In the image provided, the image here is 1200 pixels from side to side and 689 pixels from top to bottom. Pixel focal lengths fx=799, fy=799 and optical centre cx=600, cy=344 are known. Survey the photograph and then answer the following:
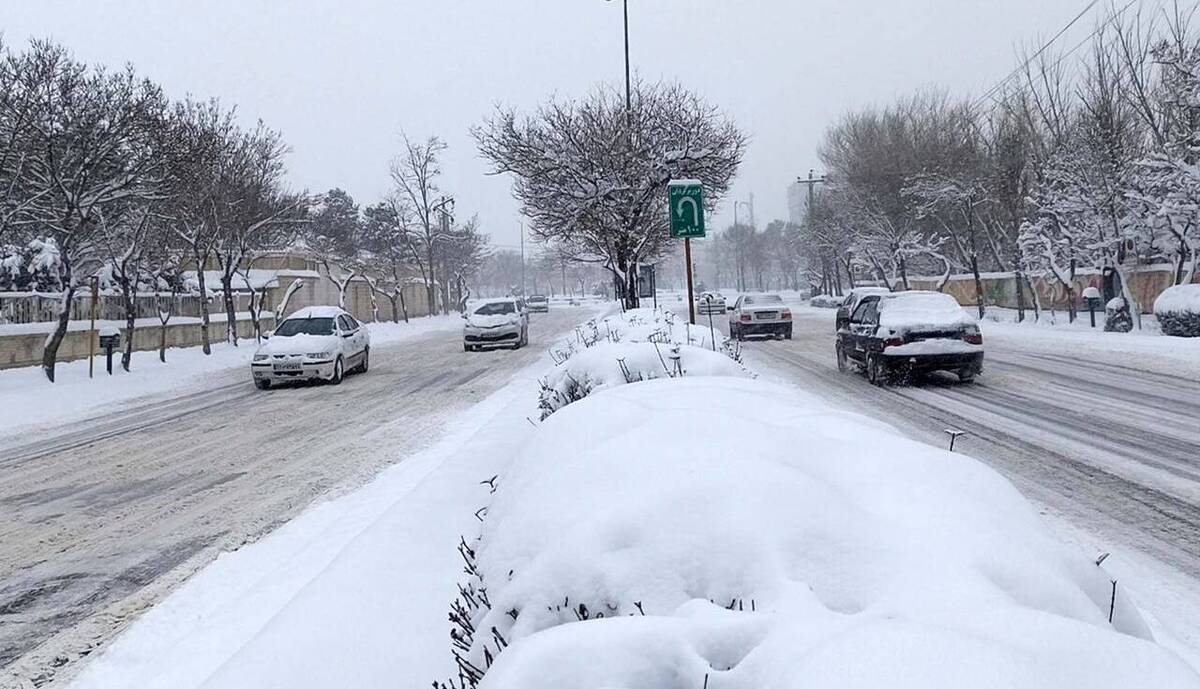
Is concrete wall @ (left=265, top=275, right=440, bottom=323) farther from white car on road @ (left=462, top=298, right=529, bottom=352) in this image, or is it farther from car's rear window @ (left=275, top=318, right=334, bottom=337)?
car's rear window @ (left=275, top=318, right=334, bottom=337)

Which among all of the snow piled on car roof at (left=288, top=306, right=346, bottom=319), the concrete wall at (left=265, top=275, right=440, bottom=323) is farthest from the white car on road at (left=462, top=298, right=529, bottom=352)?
the concrete wall at (left=265, top=275, right=440, bottom=323)

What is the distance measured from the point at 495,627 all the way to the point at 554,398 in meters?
4.34

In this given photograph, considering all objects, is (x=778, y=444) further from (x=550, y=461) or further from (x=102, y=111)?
(x=102, y=111)

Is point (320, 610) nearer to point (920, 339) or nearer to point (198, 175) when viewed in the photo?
point (920, 339)

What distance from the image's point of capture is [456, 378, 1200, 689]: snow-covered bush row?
1758 millimetres

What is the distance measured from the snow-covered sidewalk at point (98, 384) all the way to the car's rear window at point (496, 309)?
25.3ft

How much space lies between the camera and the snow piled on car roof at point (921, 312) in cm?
1383

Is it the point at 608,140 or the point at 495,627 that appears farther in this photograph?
the point at 608,140

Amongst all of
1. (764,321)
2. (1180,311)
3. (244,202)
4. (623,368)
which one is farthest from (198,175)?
(1180,311)

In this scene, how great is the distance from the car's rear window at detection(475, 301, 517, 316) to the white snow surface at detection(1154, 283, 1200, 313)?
19.4m

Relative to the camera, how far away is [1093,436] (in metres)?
9.12

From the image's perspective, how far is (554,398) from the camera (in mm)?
6719

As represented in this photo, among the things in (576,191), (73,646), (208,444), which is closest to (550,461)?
(73,646)

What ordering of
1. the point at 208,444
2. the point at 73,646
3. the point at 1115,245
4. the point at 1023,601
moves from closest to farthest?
the point at 1023,601, the point at 73,646, the point at 208,444, the point at 1115,245
